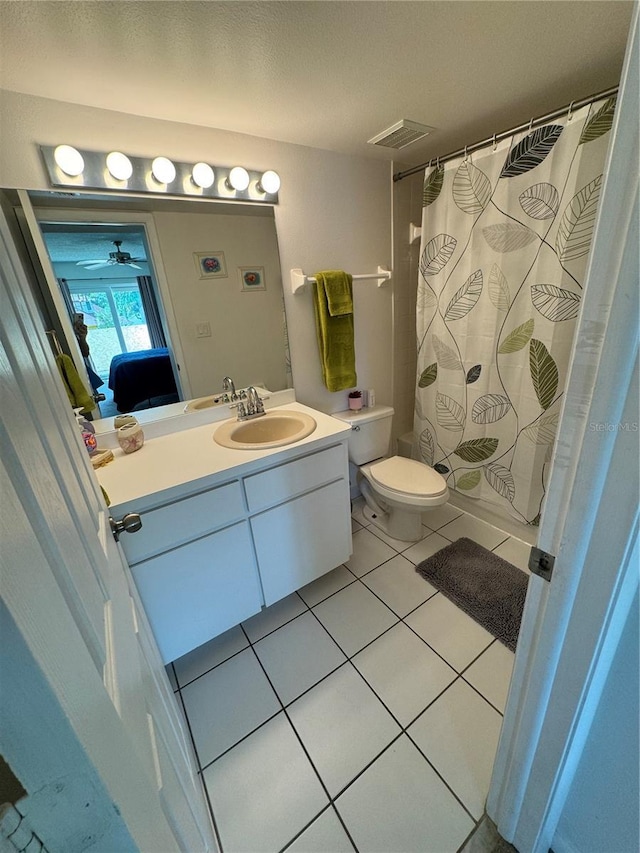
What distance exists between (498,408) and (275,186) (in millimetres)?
1543

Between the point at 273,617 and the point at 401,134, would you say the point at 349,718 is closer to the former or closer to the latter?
the point at 273,617

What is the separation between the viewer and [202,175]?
1410 mm

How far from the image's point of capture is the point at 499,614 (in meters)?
1.53

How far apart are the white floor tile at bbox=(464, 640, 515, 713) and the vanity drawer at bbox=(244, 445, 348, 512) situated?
91 cm

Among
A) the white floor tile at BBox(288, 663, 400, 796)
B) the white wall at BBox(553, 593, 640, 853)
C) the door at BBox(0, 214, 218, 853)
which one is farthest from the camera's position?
the white floor tile at BBox(288, 663, 400, 796)

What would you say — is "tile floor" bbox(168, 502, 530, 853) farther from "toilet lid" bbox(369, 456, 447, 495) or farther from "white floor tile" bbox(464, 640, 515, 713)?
"toilet lid" bbox(369, 456, 447, 495)

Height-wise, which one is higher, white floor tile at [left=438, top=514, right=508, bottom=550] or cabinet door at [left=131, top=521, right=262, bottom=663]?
cabinet door at [left=131, top=521, right=262, bottom=663]

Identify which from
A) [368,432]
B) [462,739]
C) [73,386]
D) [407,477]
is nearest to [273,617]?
[462,739]

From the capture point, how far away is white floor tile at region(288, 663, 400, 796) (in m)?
1.10

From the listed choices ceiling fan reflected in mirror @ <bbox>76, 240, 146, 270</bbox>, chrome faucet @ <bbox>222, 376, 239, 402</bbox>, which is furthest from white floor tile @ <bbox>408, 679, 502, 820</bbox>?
ceiling fan reflected in mirror @ <bbox>76, 240, 146, 270</bbox>

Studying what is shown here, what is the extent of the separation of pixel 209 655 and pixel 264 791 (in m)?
0.54

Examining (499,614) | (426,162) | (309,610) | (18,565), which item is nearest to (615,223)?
(18,565)

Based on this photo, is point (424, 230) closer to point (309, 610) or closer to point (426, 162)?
point (426, 162)

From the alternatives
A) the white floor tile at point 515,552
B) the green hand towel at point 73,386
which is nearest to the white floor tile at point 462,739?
the white floor tile at point 515,552
